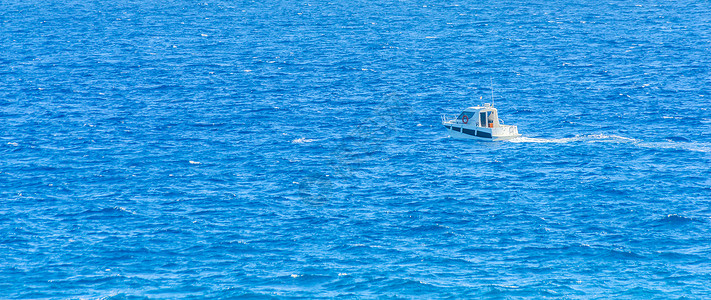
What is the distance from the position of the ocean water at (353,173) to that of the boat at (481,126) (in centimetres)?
168

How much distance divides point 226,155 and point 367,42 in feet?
287

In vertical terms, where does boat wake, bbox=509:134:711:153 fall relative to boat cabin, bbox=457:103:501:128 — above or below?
below

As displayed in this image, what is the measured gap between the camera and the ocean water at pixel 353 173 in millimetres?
64375

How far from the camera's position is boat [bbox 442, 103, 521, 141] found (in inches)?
4257

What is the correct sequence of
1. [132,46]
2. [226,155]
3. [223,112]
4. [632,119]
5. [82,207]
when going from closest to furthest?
[82,207] < [226,155] < [632,119] < [223,112] < [132,46]

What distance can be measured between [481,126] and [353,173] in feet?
75.4

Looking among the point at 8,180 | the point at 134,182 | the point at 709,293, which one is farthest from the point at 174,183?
the point at 709,293

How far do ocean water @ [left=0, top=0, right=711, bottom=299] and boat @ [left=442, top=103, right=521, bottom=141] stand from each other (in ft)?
5.51

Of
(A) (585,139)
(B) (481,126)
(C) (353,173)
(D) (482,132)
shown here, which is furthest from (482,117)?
(C) (353,173)

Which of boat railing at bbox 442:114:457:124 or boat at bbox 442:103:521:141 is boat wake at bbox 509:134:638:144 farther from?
boat railing at bbox 442:114:457:124

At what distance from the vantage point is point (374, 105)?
126625mm

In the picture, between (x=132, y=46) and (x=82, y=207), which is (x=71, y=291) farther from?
(x=132, y=46)

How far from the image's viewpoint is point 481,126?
109688 millimetres

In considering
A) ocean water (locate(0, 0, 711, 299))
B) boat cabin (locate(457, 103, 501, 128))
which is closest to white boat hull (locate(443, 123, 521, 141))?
boat cabin (locate(457, 103, 501, 128))
